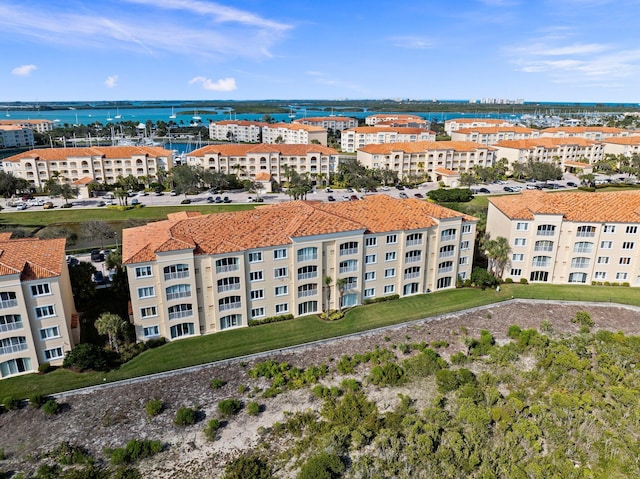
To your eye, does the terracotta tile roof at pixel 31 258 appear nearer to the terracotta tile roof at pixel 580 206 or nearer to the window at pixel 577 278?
the terracotta tile roof at pixel 580 206

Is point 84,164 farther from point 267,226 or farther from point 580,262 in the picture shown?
point 580,262

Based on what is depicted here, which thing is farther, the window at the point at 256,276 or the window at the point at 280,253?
the window at the point at 280,253

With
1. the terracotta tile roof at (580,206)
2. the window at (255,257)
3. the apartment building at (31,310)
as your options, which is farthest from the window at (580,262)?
the apartment building at (31,310)

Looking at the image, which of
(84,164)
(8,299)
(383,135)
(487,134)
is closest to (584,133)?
(487,134)

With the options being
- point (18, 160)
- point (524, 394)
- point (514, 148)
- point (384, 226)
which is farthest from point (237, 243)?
point (514, 148)

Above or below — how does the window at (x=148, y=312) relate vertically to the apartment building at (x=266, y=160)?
below

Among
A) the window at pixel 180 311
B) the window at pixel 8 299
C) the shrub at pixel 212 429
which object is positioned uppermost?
the window at pixel 8 299

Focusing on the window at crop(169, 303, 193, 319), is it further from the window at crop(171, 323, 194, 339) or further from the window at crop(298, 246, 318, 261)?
the window at crop(298, 246, 318, 261)

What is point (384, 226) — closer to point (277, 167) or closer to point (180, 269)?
point (180, 269)
